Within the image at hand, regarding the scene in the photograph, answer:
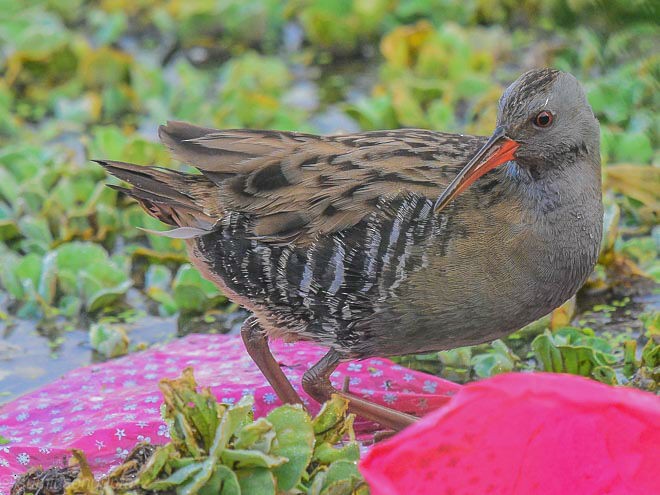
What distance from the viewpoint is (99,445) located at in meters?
3.89

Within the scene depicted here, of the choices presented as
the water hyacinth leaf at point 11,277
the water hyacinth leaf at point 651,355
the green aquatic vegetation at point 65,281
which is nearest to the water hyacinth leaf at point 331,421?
the water hyacinth leaf at point 651,355

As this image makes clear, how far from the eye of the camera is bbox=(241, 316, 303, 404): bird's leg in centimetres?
413

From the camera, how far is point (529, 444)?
9.60 feet

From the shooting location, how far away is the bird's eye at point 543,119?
3.70 meters

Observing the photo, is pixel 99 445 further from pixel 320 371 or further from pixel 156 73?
pixel 156 73

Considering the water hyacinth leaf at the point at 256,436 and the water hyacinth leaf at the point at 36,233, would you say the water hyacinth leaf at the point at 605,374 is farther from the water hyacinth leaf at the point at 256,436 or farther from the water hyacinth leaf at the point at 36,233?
the water hyacinth leaf at the point at 36,233

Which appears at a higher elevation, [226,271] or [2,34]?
[2,34]

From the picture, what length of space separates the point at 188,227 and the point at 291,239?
44 cm

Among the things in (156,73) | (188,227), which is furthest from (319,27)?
(188,227)

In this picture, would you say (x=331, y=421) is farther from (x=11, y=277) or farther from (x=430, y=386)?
(x=11, y=277)

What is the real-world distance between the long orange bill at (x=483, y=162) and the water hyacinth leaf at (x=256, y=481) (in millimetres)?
1014

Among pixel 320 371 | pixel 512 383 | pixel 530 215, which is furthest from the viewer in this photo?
pixel 320 371

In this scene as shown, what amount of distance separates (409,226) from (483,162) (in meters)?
0.31

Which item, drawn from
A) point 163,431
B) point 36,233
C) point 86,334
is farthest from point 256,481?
point 36,233
